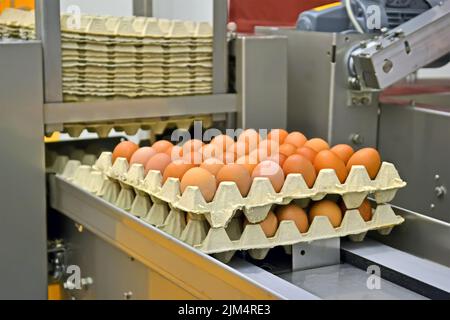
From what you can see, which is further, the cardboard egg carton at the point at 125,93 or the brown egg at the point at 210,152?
the cardboard egg carton at the point at 125,93

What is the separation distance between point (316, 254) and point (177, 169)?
324 mm

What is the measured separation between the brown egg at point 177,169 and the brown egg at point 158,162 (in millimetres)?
56

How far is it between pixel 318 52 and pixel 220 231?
0.81 m

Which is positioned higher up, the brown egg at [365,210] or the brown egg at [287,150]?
the brown egg at [287,150]

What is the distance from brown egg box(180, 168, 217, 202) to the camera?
5.00 ft

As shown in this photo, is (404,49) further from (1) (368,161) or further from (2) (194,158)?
(2) (194,158)

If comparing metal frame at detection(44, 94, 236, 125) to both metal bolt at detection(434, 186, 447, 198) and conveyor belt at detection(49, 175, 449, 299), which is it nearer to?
Result: conveyor belt at detection(49, 175, 449, 299)

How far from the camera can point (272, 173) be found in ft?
5.19

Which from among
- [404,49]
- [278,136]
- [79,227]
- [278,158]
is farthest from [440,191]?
[79,227]

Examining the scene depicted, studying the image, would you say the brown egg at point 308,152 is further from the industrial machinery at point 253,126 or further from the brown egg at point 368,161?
the industrial machinery at point 253,126

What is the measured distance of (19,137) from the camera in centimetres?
193

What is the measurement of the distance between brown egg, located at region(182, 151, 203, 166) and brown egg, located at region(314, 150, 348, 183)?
24 cm

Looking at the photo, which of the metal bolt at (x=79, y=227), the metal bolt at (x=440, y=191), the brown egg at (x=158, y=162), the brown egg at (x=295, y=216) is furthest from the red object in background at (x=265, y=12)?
the brown egg at (x=295, y=216)

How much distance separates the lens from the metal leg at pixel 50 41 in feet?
6.31
